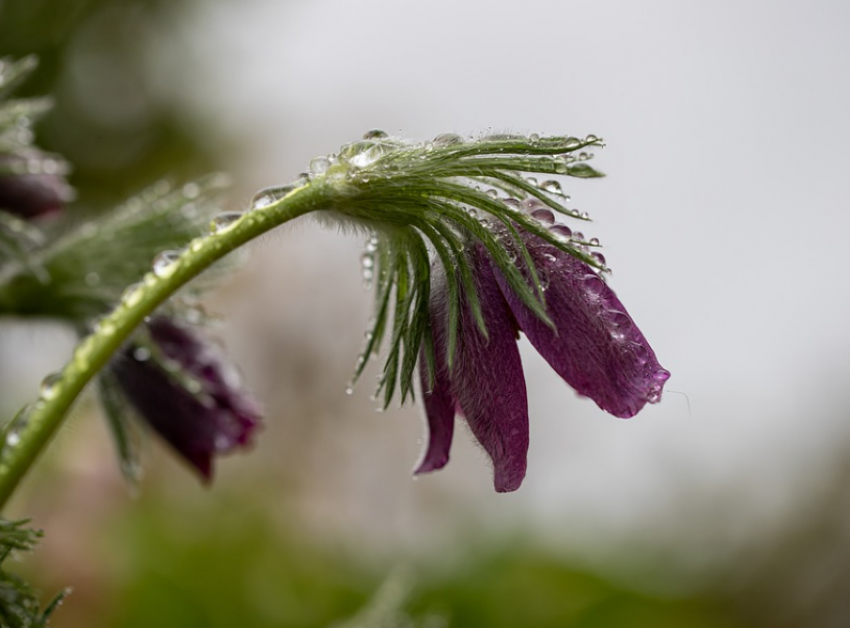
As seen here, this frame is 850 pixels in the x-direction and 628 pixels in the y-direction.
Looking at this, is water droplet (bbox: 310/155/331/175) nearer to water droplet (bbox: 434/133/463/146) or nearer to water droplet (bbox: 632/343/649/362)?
water droplet (bbox: 434/133/463/146)

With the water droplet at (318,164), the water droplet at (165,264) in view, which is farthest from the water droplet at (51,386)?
the water droplet at (318,164)

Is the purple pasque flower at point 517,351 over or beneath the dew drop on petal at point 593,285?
beneath

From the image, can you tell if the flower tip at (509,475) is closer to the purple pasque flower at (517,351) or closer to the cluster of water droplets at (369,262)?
the purple pasque flower at (517,351)

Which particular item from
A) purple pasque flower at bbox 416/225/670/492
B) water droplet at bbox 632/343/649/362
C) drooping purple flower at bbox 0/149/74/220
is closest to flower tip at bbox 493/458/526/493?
purple pasque flower at bbox 416/225/670/492

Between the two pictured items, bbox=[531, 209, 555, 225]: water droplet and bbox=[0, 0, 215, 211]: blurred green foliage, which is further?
bbox=[0, 0, 215, 211]: blurred green foliage

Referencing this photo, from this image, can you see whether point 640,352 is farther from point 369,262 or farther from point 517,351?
point 369,262

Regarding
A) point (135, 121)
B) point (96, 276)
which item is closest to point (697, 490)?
point (96, 276)

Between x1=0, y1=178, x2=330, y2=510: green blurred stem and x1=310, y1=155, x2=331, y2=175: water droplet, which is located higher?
x1=310, y1=155, x2=331, y2=175: water droplet
